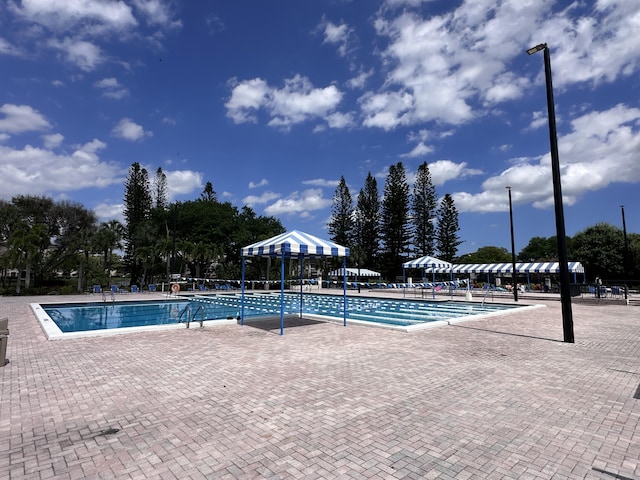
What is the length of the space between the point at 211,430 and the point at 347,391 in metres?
1.88

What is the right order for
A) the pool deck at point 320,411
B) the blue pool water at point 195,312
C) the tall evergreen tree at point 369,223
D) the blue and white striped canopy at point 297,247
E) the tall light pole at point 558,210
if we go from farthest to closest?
the tall evergreen tree at point 369,223
the blue pool water at point 195,312
the blue and white striped canopy at point 297,247
the tall light pole at point 558,210
the pool deck at point 320,411

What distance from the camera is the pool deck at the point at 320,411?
2.86 meters

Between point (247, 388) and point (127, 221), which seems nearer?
point (247, 388)

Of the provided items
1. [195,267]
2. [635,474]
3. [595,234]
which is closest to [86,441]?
[635,474]

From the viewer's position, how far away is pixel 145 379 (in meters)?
5.17

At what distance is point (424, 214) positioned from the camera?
156 feet

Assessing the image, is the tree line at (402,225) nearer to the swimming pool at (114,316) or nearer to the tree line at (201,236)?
the tree line at (201,236)

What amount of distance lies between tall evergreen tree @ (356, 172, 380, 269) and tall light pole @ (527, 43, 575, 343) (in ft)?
136

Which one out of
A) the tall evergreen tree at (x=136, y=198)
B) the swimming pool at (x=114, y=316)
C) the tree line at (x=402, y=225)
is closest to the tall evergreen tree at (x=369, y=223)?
the tree line at (x=402, y=225)

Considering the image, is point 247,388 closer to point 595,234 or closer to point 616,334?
point 616,334

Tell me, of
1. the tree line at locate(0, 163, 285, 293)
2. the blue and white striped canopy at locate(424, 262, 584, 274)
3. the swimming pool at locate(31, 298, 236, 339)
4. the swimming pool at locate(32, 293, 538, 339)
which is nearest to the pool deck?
the swimming pool at locate(31, 298, 236, 339)

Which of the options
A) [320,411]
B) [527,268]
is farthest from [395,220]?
[320,411]

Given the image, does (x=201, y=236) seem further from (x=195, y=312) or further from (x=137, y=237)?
(x=195, y=312)

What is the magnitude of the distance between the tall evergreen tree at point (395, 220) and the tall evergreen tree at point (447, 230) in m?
4.36
